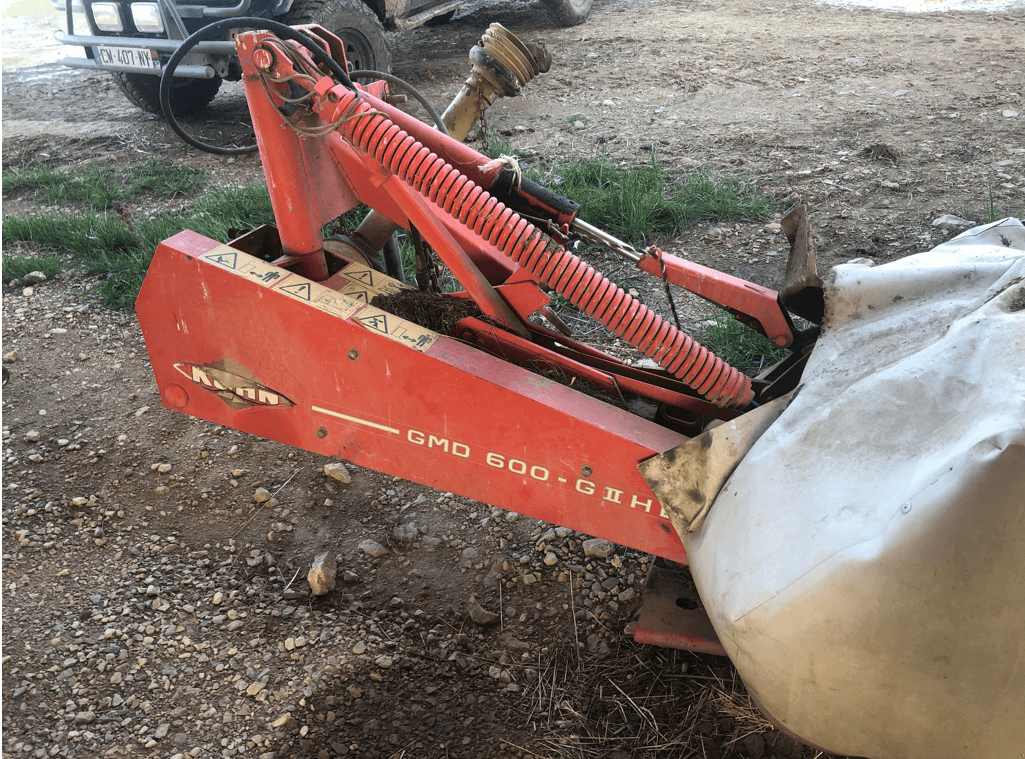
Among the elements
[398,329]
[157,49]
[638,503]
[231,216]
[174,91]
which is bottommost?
[231,216]

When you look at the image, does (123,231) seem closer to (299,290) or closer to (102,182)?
(102,182)

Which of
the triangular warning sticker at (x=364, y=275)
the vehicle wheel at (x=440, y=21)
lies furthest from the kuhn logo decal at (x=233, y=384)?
the vehicle wheel at (x=440, y=21)

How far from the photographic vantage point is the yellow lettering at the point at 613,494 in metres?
1.71

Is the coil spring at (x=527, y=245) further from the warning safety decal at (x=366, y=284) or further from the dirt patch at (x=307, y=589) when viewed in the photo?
the dirt patch at (x=307, y=589)

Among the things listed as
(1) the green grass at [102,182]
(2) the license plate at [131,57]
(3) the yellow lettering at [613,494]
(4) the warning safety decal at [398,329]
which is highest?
(4) the warning safety decal at [398,329]

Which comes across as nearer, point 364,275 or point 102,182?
point 364,275

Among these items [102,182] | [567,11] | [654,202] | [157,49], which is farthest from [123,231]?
[567,11]

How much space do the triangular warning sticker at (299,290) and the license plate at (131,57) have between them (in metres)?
4.19

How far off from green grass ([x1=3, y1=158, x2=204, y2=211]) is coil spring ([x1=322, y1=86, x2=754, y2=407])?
3518 millimetres

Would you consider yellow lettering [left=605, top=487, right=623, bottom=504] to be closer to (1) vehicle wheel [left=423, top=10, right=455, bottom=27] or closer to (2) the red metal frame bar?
(2) the red metal frame bar

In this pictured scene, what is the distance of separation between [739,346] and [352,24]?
383 centimetres

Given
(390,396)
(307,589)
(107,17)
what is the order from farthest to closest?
(107,17)
(307,589)
(390,396)

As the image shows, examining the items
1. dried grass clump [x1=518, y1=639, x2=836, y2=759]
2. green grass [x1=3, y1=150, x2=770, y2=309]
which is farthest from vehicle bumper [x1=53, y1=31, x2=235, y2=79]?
dried grass clump [x1=518, y1=639, x2=836, y2=759]

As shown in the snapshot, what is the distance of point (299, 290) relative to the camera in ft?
5.94
